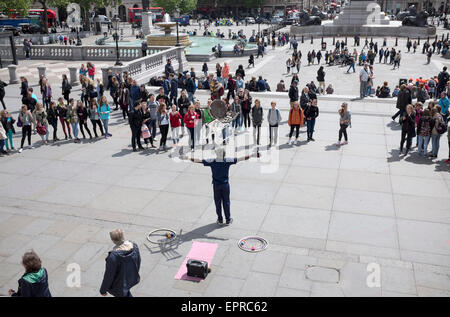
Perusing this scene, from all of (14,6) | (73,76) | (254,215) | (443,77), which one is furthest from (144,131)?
(14,6)

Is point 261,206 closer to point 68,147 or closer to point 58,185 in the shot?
point 58,185

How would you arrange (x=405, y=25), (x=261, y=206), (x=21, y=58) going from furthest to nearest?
(x=405, y=25) < (x=21, y=58) < (x=261, y=206)

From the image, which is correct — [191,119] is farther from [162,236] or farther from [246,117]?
[162,236]

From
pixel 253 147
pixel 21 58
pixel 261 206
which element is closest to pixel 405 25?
pixel 21 58

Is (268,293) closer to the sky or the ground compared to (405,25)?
closer to the ground

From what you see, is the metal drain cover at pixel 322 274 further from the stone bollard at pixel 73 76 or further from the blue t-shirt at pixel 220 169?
the stone bollard at pixel 73 76

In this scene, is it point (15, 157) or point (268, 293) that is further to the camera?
point (15, 157)

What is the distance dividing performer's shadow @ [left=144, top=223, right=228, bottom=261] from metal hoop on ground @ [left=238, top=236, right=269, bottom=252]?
0.43 meters

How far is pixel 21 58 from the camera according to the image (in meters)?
36.3

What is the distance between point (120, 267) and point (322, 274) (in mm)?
3565

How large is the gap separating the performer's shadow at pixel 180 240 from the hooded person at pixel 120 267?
2.12 metres
